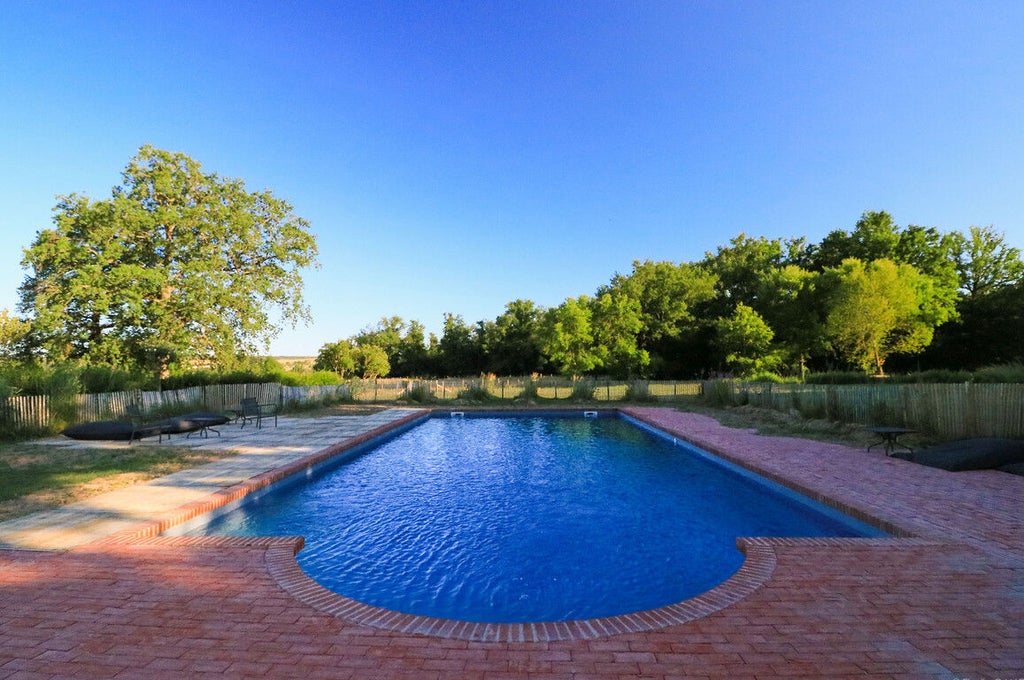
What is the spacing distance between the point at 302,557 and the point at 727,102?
58.5 feet

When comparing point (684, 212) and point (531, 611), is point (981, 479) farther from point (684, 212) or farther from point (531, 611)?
point (684, 212)

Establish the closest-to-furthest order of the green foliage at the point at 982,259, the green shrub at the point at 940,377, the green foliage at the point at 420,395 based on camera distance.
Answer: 1. the green shrub at the point at 940,377
2. the green foliage at the point at 420,395
3. the green foliage at the point at 982,259

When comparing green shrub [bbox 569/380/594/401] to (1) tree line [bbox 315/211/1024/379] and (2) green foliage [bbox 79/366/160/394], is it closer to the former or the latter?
(1) tree line [bbox 315/211/1024/379]

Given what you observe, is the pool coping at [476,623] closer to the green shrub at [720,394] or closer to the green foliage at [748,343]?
the green shrub at [720,394]

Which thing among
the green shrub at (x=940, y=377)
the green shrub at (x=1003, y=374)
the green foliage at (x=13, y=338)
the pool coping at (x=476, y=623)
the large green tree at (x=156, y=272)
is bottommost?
the pool coping at (x=476, y=623)

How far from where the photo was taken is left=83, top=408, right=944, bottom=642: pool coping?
2.82m

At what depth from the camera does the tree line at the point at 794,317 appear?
26.5m

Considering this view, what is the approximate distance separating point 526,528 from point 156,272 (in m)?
18.7

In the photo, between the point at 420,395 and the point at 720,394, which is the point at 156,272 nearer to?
the point at 420,395

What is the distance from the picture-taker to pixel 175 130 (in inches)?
767

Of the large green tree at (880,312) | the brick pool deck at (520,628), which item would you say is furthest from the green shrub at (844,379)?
the brick pool deck at (520,628)

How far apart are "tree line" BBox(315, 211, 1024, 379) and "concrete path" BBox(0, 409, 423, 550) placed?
1836 cm

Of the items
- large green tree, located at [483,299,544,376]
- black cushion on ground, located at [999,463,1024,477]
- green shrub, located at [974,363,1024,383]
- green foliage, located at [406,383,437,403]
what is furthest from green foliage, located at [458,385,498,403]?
black cushion on ground, located at [999,463,1024,477]

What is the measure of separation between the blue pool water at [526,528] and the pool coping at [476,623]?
29 centimetres
